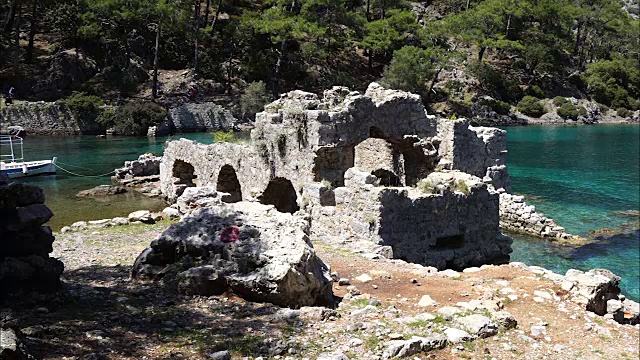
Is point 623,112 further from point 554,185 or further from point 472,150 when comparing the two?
point 472,150

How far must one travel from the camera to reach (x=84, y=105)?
4684cm

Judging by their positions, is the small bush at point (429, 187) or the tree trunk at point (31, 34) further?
the tree trunk at point (31, 34)

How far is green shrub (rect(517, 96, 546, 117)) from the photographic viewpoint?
66.8 metres

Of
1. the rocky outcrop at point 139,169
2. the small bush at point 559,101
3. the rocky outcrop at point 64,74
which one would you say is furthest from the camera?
the small bush at point 559,101

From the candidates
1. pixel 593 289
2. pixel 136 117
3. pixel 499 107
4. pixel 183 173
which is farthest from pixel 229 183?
pixel 499 107

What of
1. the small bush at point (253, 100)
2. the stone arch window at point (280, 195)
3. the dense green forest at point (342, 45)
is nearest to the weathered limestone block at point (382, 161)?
the stone arch window at point (280, 195)

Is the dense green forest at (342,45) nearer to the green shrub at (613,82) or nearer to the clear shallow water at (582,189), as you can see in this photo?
the green shrub at (613,82)

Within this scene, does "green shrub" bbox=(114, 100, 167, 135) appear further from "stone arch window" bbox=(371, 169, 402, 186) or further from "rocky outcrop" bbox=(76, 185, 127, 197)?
"stone arch window" bbox=(371, 169, 402, 186)

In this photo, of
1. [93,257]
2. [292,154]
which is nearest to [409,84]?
[292,154]

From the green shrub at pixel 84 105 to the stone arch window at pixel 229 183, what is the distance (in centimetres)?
3184

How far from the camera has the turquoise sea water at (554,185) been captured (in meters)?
18.6

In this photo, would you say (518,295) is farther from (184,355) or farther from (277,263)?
(184,355)

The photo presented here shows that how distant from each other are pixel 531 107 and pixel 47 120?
1985 inches

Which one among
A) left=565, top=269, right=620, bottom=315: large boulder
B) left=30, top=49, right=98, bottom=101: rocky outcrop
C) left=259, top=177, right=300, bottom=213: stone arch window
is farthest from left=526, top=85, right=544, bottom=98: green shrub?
left=565, top=269, right=620, bottom=315: large boulder
